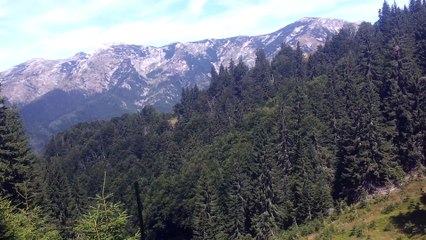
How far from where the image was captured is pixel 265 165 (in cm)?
7831

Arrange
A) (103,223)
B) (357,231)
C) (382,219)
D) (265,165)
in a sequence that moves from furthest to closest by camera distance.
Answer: (265,165), (382,219), (357,231), (103,223)

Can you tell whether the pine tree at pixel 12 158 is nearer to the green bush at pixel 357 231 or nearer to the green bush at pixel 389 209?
the green bush at pixel 357 231

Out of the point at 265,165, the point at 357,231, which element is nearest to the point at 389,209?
the point at 357,231

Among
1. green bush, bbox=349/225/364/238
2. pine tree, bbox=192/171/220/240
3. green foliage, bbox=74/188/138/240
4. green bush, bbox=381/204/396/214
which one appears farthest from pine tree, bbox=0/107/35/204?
green bush, bbox=381/204/396/214

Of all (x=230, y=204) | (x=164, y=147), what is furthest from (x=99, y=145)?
(x=230, y=204)

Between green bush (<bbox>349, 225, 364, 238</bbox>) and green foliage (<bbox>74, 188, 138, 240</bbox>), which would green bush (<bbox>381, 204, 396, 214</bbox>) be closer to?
green bush (<bbox>349, 225, 364, 238</bbox>)

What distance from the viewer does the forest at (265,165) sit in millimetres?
48800

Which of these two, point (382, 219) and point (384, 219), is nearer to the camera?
point (384, 219)

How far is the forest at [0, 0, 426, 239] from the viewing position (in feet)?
160

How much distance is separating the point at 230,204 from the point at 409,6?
480ft

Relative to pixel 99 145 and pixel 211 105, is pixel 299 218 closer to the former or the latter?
pixel 211 105

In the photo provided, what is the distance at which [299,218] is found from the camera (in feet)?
240

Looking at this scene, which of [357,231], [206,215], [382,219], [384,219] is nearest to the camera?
[357,231]

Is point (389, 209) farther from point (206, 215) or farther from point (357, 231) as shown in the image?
point (206, 215)
